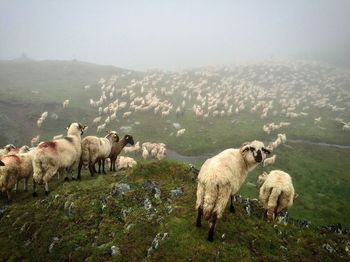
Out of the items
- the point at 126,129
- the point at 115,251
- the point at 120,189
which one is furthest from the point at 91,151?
the point at 126,129

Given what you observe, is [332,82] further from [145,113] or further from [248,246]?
[248,246]

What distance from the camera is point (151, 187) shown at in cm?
1445

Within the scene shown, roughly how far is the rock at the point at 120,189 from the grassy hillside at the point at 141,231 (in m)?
0.11

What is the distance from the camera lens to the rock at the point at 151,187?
14.2m

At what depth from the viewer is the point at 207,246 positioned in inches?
414

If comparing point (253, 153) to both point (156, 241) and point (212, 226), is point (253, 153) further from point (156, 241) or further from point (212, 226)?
point (156, 241)

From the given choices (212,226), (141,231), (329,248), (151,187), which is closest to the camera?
(212,226)

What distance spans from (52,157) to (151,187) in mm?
6081

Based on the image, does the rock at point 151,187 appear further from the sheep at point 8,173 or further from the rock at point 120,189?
the sheep at point 8,173

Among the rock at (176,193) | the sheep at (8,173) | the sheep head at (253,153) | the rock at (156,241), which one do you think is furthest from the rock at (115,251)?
the sheep at (8,173)

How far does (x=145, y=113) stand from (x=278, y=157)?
26418 mm

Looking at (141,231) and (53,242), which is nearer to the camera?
(141,231)

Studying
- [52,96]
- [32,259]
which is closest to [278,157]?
[32,259]

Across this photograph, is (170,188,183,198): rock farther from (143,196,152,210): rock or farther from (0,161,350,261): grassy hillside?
(143,196,152,210): rock
